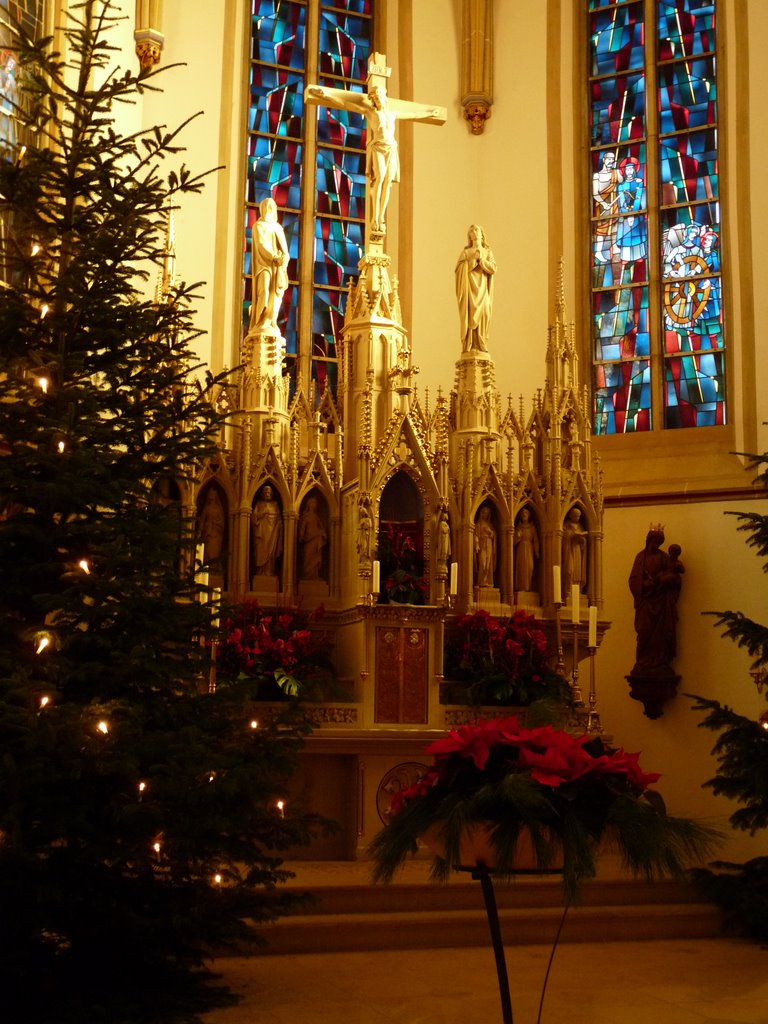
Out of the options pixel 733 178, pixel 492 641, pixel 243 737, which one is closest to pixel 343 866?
pixel 492 641

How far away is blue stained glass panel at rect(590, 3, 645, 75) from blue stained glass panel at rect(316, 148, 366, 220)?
112 inches

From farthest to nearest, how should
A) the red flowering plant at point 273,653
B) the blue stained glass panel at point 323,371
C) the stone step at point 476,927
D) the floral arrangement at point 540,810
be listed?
the blue stained glass panel at point 323,371 → the red flowering plant at point 273,653 → the stone step at point 476,927 → the floral arrangement at point 540,810

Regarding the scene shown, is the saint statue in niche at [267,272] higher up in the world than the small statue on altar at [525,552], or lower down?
higher up

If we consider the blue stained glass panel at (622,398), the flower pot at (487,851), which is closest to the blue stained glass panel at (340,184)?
the blue stained glass panel at (622,398)

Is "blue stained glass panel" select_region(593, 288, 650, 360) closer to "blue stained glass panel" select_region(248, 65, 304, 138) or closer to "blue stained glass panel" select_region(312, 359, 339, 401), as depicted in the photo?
"blue stained glass panel" select_region(312, 359, 339, 401)

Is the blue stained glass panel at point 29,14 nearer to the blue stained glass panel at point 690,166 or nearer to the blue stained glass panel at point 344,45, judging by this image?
the blue stained glass panel at point 344,45

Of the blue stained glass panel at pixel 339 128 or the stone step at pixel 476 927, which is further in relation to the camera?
the blue stained glass panel at pixel 339 128

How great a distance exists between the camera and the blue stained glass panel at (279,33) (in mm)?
14742

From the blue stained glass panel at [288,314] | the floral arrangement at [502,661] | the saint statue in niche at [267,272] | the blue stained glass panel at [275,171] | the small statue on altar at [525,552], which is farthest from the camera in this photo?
the blue stained glass panel at [275,171]

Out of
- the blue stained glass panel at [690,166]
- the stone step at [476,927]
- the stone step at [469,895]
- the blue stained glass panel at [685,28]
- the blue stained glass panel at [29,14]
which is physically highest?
the blue stained glass panel at [685,28]

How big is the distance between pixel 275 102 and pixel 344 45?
120 centimetres

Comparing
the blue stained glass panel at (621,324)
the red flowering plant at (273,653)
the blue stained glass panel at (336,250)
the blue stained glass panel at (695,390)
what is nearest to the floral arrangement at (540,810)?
the red flowering plant at (273,653)

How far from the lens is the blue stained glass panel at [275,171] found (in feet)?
47.2

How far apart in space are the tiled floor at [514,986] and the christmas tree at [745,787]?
303 millimetres
